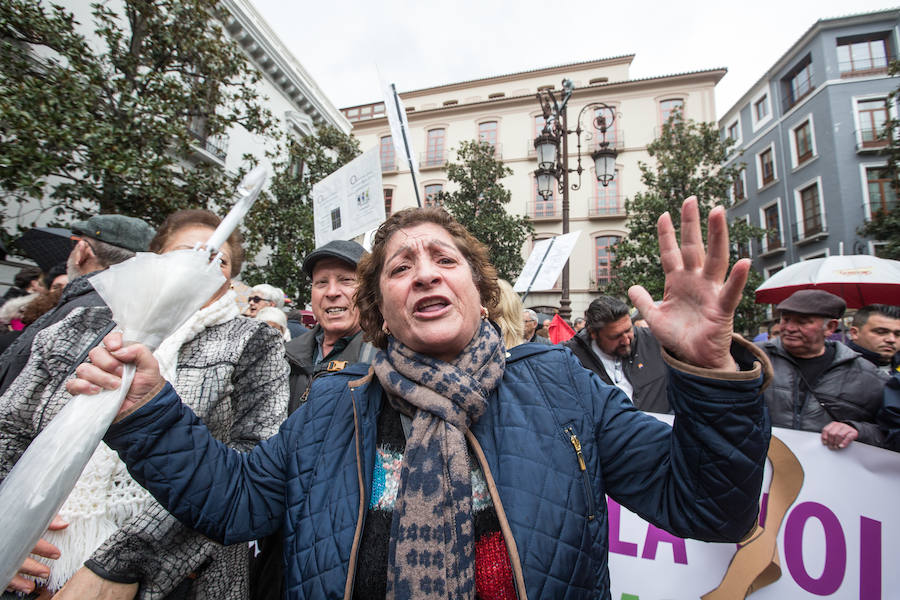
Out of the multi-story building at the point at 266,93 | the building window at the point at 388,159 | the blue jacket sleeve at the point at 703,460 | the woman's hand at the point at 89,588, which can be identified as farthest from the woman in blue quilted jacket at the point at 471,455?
the building window at the point at 388,159

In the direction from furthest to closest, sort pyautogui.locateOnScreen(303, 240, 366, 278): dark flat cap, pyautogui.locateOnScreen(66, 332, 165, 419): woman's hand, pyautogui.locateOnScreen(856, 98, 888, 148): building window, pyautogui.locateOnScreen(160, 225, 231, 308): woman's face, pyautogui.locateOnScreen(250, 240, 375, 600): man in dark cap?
pyautogui.locateOnScreen(856, 98, 888, 148): building window
pyautogui.locateOnScreen(303, 240, 366, 278): dark flat cap
pyautogui.locateOnScreen(250, 240, 375, 600): man in dark cap
pyautogui.locateOnScreen(160, 225, 231, 308): woman's face
pyautogui.locateOnScreen(66, 332, 165, 419): woman's hand

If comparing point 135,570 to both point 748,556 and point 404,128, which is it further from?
point 404,128

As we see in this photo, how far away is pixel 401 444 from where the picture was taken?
1326mm

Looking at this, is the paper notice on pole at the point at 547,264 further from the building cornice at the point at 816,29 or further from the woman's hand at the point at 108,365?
the building cornice at the point at 816,29

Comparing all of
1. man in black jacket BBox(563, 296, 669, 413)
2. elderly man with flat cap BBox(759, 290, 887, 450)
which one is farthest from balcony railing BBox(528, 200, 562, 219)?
elderly man with flat cap BBox(759, 290, 887, 450)

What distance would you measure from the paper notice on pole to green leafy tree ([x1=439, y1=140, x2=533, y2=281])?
11453mm

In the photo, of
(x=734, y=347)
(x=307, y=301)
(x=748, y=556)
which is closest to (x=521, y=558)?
(x=734, y=347)

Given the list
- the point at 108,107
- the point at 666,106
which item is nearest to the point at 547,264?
the point at 108,107

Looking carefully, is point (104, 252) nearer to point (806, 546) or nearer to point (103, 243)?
point (103, 243)

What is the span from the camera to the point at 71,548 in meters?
1.32

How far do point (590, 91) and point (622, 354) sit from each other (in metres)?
24.0

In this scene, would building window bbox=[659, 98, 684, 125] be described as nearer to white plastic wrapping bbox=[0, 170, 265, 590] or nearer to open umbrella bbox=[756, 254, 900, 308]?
open umbrella bbox=[756, 254, 900, 308]

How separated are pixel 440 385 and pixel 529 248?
73.1 ft

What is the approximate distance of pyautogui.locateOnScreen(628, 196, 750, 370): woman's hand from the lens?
0.97 m
